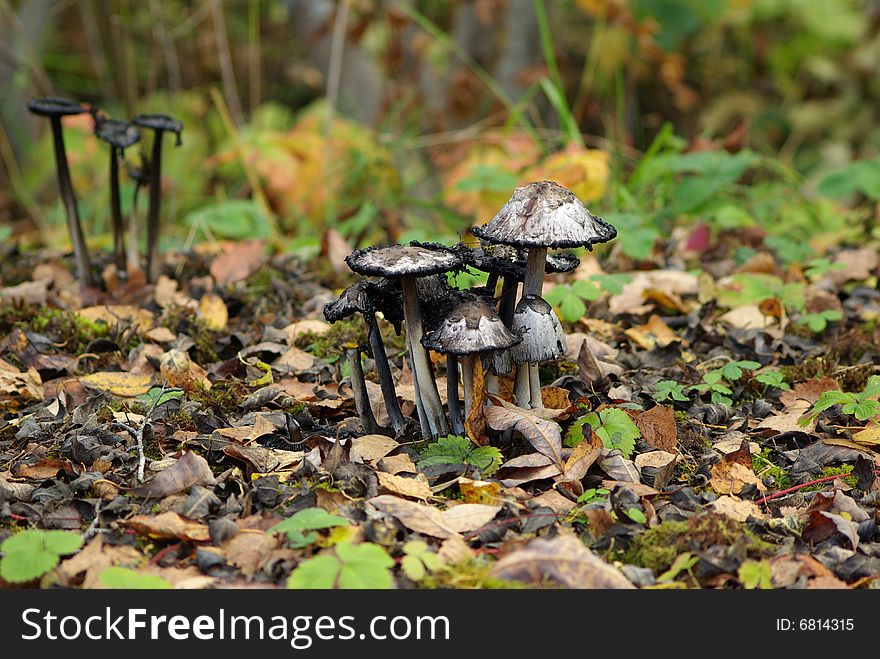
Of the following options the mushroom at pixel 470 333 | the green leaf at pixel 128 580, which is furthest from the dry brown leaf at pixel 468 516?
the green leaf at pixel 128 580

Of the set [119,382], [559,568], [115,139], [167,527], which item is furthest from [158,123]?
[559,568]

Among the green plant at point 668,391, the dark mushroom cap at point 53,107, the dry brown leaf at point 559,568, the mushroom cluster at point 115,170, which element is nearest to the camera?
the dry brown leaf at point 559,568

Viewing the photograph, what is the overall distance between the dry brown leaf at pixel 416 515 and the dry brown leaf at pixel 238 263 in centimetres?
245

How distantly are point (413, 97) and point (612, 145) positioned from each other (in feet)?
5.98

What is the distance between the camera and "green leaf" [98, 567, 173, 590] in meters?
2.27

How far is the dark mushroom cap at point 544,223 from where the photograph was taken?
266 centimetres

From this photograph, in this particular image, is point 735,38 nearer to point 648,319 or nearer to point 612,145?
point 612,145

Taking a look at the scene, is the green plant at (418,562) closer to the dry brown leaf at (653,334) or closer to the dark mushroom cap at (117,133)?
the dry brown leaf at (653,334)

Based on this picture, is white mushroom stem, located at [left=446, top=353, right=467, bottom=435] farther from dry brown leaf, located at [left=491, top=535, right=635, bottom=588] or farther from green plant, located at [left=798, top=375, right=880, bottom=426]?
green plant, located at [left=798, top=375, right=880, bottom=426]

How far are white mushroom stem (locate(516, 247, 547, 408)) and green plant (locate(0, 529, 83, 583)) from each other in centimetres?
147

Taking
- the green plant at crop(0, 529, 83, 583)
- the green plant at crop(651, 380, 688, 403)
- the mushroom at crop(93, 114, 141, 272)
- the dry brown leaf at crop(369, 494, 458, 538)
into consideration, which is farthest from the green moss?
the mushroom at crop(93, 114, 141, 272)

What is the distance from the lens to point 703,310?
4387 millimetres
